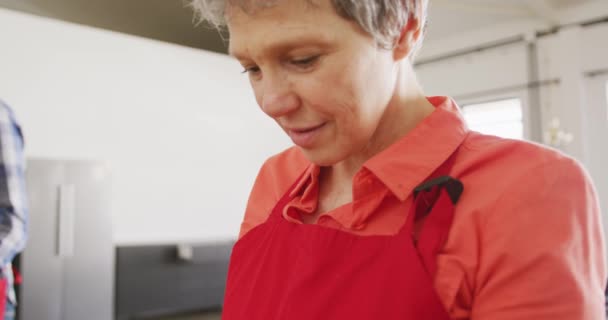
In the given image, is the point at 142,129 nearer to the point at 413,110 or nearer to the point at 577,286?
the point at 413,110

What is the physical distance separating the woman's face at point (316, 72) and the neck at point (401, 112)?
0.03 meters

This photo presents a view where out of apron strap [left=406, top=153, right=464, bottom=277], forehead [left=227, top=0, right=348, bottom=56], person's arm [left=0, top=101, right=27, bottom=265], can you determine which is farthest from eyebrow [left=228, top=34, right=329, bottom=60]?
person's arm [left=0, top=101, right=27, bottom=265]

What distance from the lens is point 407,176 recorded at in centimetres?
69

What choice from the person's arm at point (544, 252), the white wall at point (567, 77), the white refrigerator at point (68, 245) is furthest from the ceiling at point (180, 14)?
the person's arm at point (544, 252)

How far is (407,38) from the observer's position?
70 cm

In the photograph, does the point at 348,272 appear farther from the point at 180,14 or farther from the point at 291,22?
the point at 180,14

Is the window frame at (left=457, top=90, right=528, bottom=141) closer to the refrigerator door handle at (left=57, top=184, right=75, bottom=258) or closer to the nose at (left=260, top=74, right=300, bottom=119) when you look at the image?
the refrigerator door handle at (left=57, top=184, right=75, bottom=258)

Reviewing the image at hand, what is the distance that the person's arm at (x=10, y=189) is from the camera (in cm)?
149

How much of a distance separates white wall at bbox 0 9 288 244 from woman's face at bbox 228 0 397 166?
7.03 ft

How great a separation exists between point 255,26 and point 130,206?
2294mm

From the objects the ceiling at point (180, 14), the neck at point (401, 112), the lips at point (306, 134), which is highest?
the ceiling at point (180, 14)

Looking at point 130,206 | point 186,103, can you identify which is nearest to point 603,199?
point 186,103

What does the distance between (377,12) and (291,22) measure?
0.34 ft

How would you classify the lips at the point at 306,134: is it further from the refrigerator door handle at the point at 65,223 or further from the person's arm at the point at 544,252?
the refrigerator door handle at the point at 65,223
